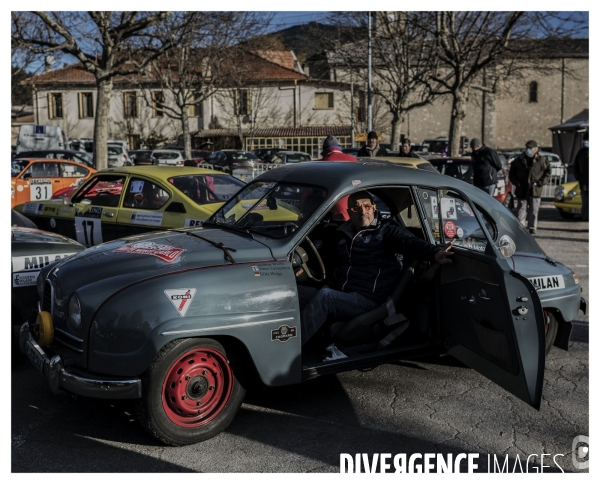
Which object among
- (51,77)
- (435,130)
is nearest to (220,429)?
(51,77)

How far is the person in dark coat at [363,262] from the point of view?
4.95 m

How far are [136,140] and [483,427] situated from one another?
51.5 meters

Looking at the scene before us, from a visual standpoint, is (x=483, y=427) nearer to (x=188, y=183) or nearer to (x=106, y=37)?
(x=188, y=183)

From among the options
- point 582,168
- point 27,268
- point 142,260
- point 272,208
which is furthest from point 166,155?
point 142,260

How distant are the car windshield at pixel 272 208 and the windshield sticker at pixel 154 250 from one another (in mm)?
680

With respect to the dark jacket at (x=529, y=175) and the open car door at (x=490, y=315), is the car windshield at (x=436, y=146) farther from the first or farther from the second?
the open car door at (x=490, y=315)

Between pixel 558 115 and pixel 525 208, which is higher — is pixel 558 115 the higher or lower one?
the higher one

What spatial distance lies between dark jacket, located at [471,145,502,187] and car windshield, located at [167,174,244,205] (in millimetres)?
6390

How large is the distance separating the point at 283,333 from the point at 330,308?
611 millimetres

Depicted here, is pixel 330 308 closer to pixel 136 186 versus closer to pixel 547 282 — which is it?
pixel 547 282

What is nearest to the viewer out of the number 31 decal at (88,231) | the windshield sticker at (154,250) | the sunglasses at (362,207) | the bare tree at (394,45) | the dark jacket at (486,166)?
the windshield sticker at (154,250)

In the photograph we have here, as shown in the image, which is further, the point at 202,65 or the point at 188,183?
the point at 202,65

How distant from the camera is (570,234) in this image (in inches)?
555

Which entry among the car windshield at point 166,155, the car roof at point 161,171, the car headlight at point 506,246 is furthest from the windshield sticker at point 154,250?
the car windshield at point 166,155
